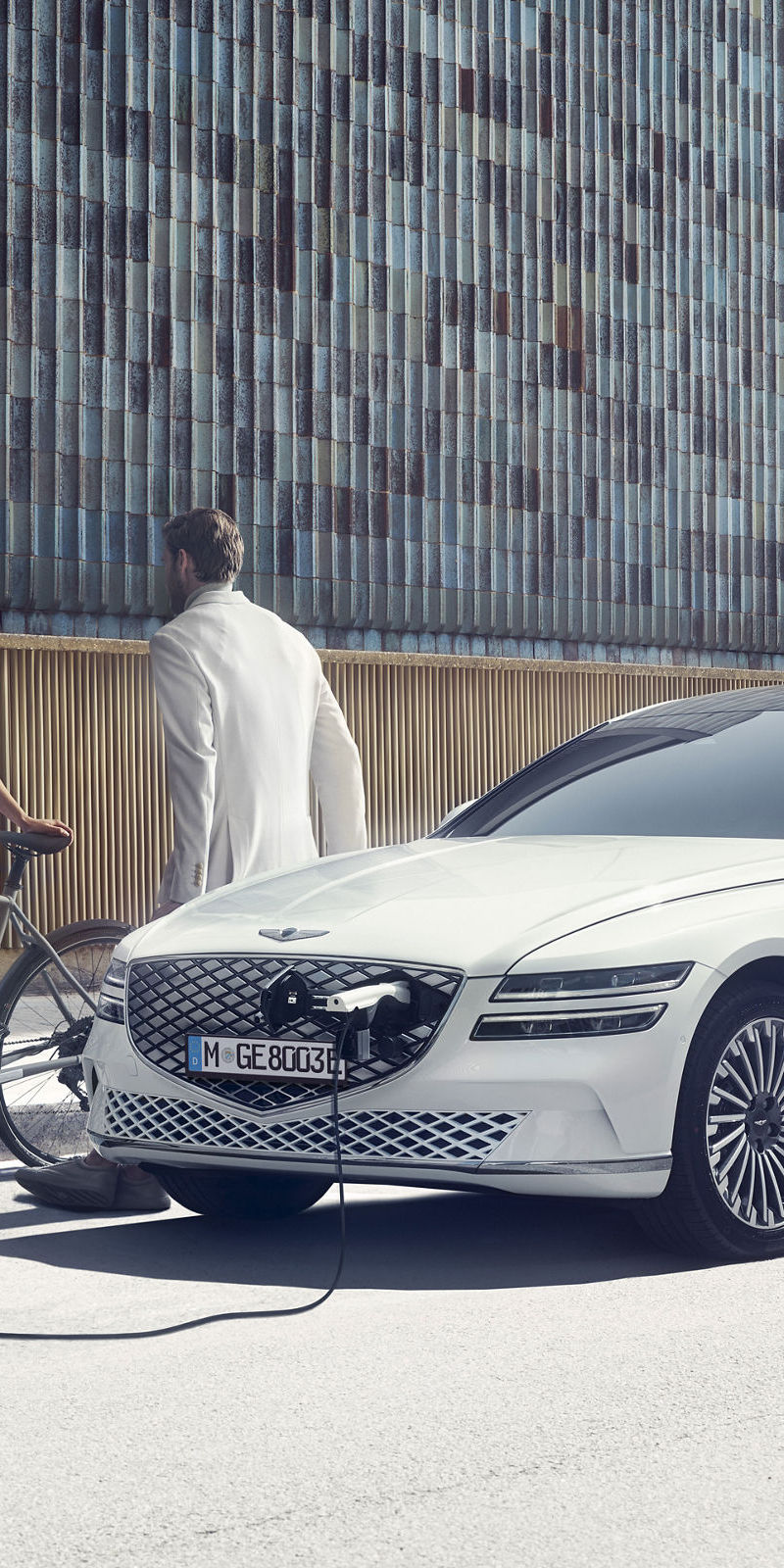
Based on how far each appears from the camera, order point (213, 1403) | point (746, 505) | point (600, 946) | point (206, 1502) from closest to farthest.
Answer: point (206, 1502) < point (213, 1403) < point (600, 946) < point (746, 505)

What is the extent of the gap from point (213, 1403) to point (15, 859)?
3147 mm

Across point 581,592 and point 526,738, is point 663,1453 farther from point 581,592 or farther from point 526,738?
point 581,592

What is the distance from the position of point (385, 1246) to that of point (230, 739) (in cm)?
179

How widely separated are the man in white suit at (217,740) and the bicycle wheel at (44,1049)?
354mm

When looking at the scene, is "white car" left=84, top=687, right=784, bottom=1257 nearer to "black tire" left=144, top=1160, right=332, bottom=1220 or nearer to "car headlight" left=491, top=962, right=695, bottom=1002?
"car headlight" left=491, top=962, right=695, bottom=1002

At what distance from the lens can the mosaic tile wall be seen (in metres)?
17.7

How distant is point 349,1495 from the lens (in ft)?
12.8

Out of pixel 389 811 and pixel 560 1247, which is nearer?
pixel 560 1247

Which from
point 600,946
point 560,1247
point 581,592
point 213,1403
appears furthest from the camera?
point 581,592

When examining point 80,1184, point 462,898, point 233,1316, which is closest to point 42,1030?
point 80,1184

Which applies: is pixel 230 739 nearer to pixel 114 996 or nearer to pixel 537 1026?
pixel 114 996

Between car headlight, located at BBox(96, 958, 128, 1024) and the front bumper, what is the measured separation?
2.23ft

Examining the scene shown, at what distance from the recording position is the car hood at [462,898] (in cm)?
573

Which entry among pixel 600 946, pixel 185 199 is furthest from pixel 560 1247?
pixel 185 199
